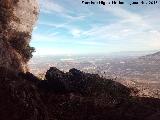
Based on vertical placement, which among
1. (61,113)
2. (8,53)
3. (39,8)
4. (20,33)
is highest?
(39,8)

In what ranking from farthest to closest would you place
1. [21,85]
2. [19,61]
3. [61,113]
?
1. [19,61]
2. [61,113]
3. [21,85]

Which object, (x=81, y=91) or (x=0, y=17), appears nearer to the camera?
(x=81, y=91)

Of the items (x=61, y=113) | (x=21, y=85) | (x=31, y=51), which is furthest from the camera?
(x=31, y=51)

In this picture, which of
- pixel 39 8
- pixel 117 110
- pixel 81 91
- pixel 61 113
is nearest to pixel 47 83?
pixel 81 91

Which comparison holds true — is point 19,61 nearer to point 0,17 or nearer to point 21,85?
point 0,17

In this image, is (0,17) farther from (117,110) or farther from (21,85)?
(117,110)

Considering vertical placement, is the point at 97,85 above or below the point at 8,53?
below
